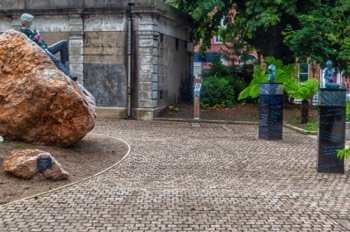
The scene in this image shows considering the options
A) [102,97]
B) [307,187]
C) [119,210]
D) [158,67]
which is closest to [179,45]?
[158,67]

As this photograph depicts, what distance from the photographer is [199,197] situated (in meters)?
7.91

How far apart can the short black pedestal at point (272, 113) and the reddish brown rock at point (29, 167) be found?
7947 mm

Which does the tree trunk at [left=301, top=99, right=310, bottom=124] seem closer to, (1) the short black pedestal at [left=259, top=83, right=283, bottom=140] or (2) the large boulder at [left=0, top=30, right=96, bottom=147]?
→ (1) the short black pedestal at [left=259, top=83, right=283, bottom=140]

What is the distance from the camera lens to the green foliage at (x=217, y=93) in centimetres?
2327

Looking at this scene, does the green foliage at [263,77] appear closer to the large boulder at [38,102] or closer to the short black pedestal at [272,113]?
the short black pedestal at [272,113]

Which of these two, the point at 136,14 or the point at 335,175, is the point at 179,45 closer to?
the point at 136,14

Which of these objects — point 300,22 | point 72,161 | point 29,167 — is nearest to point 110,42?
point 300,22

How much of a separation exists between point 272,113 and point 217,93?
7.74m

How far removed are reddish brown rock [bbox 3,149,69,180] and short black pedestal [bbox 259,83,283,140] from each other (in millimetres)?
7947

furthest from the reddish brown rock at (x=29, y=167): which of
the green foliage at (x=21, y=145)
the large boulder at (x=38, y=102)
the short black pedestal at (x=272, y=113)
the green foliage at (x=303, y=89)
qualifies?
the green foliage at (x=303, y=89)

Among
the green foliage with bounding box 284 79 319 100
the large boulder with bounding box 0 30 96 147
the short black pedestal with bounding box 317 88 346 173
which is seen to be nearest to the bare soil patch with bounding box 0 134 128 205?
the large boulder with bounding box 0 30 96 147

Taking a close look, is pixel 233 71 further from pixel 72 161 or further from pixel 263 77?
pixel 72 161

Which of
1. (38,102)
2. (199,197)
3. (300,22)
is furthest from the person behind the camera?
(300,22)

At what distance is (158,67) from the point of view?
70.2ft
